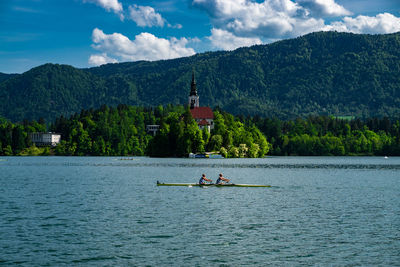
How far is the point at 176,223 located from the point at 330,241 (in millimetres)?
12558

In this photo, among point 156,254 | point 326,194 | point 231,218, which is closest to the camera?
point 156,254

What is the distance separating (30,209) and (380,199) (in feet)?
125

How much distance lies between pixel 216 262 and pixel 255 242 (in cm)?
590

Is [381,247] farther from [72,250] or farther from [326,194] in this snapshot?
[326,194]

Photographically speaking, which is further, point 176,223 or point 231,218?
point 231,218

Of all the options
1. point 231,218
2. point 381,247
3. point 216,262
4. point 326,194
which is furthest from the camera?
point 326,194

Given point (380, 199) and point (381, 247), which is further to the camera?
point (380, 199)

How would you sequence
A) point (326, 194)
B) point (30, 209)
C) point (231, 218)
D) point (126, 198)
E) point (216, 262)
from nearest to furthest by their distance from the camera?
point (216, 262) → point (231, 218) → point (30, 209) → point (126, 198) → point (326, 194)

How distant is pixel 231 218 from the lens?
43.7 metres

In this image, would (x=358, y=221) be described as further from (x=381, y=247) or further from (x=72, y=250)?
(x=72, y=250)

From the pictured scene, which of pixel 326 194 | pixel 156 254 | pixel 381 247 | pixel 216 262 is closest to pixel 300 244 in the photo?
pixel 381 247

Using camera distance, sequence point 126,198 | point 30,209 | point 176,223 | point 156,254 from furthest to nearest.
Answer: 1. point 126,198
2. point 30,209
3. point 176,223
4. point 156,254

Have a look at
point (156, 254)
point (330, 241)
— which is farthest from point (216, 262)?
point (330, 241)

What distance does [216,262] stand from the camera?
2844 centimetres
